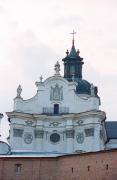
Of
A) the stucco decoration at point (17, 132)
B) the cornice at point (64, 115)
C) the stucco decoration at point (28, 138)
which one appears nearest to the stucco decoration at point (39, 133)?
the stucco decoration at point (28, 138)

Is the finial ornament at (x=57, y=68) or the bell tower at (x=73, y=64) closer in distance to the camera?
the finial ornament at (x=57, y=68)

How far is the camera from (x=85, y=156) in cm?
3269

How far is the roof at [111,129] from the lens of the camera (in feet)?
206

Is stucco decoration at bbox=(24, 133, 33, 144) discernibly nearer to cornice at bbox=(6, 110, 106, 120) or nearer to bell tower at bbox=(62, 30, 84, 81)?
cornice at bbox=(6, 110, 106, 120)

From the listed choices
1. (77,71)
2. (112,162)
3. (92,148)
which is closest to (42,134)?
(92,148)

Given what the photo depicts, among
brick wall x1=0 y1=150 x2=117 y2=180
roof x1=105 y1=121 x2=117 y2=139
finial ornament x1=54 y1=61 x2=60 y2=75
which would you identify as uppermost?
finial ornament x1=54 y1=61 x2=60 y2=75

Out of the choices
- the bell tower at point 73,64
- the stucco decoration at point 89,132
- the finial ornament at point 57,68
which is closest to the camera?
the stucco decoration at point 89,132

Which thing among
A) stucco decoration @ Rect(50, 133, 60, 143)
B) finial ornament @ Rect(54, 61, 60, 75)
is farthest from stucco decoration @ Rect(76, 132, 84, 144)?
finial ornament @ Rect(54, 61, 60, 75)

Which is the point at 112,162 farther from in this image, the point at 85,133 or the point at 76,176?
the point at 85,133

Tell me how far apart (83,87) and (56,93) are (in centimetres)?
399

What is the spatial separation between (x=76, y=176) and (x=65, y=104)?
20.5m

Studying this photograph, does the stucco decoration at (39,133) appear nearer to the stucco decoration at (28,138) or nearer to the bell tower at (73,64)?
the stucco decoration at (28,138)

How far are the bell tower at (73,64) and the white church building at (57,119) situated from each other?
5876 millimetres

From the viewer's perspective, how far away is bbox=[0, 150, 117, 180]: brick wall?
31.5m
